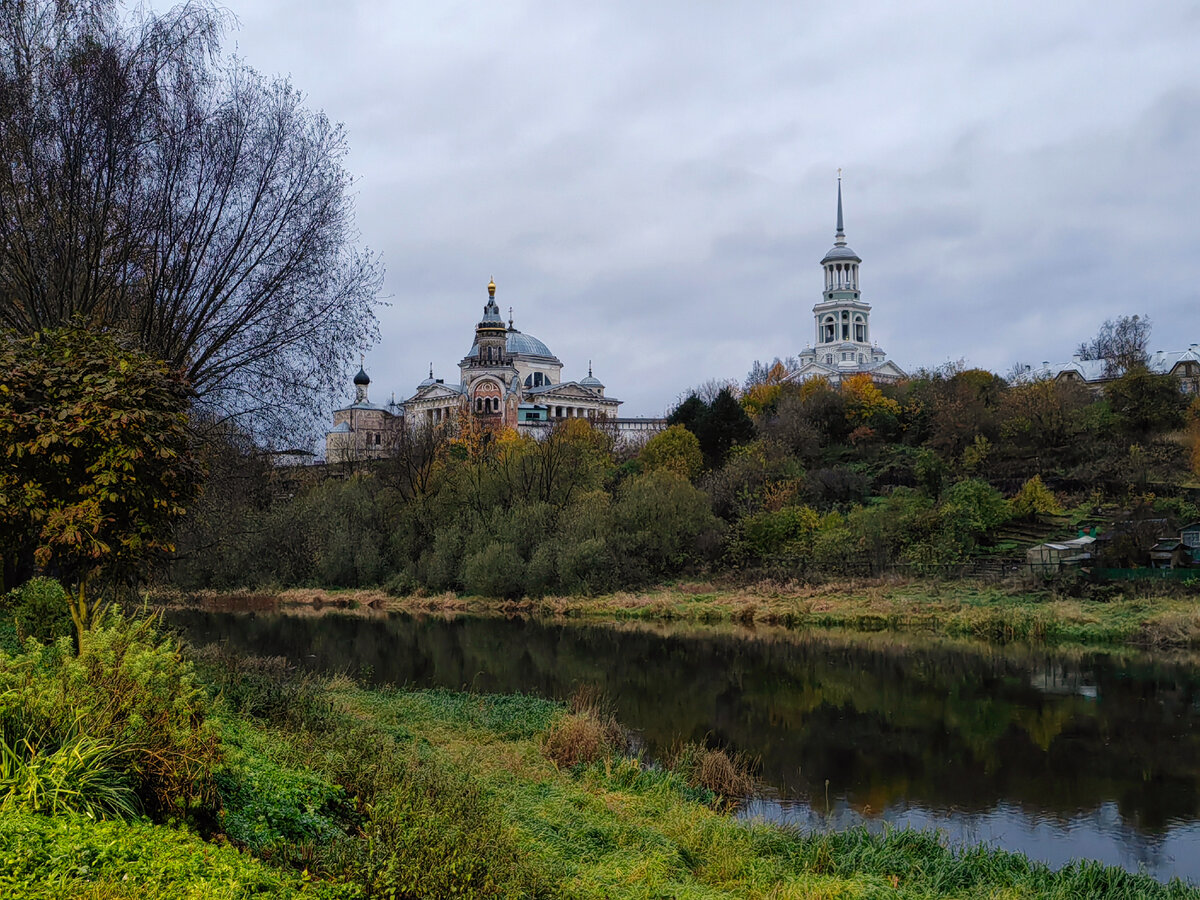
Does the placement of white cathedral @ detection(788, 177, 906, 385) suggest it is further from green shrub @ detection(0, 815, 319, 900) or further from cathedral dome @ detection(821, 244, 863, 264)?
green shrub @ detection(0, 815, 319, 900)

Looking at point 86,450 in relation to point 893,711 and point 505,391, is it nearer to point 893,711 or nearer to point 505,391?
point 893,711

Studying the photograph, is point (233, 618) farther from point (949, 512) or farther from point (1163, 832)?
point (1163, 832)

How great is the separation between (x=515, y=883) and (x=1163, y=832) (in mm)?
9077

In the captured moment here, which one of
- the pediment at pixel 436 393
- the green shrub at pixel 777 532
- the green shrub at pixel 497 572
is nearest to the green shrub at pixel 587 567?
the green shrub at pixel 497 572

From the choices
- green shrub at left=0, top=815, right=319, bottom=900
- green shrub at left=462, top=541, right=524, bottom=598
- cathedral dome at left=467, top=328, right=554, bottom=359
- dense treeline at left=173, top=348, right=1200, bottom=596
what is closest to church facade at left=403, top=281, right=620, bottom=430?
cathedral dome at left=467, top=328, right=554, bottom=359

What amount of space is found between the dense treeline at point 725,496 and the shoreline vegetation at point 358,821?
2312cm

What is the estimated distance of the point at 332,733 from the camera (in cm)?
1010

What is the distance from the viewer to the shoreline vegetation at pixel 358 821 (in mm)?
5109

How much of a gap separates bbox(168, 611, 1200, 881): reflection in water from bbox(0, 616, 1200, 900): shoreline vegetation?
184cm

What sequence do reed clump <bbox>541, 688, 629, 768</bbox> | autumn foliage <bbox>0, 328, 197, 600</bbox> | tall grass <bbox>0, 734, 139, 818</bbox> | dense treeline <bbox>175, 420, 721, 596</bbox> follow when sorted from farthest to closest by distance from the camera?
1. dense treeline <bbox>175, 420, 721, 596</bbox>
2. reed clump <bbox>541, 688, 629, 768</bbox>
3. autumn foliage <bbox>0, 328, 197, 600</bbox>
4. tall grass <bbox>0, 734, 139, 818</bbox>

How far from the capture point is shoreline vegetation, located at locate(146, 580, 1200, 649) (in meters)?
26.2

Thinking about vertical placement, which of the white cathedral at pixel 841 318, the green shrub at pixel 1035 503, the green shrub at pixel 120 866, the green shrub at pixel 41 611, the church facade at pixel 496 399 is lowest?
the green shrub at pixel 120 866

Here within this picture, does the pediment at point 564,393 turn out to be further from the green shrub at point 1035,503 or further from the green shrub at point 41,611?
Answer: the green shrub at point 41,611

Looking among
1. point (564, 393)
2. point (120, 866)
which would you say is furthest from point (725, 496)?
point (564, 393)
